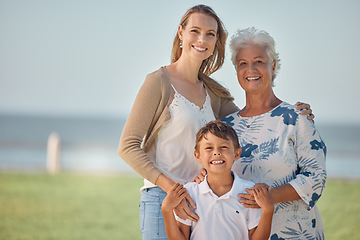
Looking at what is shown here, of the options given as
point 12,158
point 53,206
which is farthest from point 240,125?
point 12,158

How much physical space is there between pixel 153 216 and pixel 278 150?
0.87 m

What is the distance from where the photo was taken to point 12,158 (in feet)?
75.8

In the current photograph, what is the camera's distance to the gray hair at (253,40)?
9.75 ft

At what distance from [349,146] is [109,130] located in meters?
30.8

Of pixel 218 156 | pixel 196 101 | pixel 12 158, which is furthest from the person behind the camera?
pixel 12 158

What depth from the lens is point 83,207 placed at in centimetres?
878

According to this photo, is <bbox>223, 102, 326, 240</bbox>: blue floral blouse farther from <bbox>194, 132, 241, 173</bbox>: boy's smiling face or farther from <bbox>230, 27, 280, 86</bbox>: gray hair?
<bbox>230, 27, 280, 86</bbox>: gray hair

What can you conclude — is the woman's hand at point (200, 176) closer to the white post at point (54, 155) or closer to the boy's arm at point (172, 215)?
the boy's arm at point (172, 215)

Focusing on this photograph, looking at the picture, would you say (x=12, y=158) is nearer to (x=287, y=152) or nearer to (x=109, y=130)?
(x=287, y=152)

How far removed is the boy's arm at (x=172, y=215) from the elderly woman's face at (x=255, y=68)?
3.04ft

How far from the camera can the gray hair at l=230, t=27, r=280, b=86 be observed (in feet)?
9.75

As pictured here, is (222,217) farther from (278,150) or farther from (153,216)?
(278,150)

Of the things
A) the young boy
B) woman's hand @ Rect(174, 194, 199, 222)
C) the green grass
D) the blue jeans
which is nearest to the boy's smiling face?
the young boy

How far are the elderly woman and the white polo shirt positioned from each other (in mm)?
75
